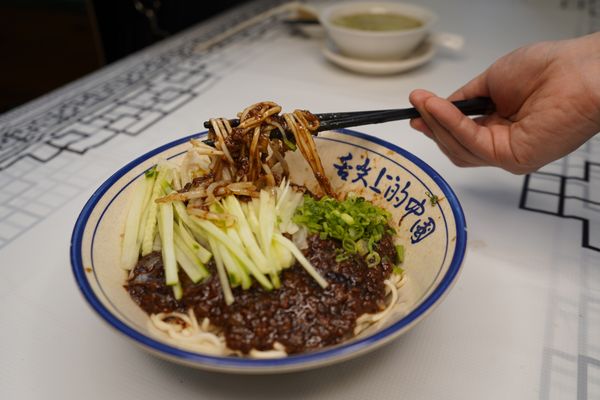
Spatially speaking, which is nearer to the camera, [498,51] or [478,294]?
[478,294]

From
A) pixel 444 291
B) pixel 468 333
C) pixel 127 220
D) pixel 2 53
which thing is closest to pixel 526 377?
pixel 468 333

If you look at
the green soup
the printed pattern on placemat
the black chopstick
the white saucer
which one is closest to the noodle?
the black chopstick

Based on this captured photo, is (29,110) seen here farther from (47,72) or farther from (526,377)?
(526,377)

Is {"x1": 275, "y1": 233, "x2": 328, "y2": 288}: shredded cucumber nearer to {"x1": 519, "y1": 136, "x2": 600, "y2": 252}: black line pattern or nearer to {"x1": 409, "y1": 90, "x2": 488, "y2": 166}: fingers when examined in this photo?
{"x1": 409, "y1": 90, "x2": 488, "y2": 166}: fingers

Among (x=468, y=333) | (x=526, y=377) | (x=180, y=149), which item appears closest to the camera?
(x=526, y=377)

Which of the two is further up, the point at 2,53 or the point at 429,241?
the point at 2,53

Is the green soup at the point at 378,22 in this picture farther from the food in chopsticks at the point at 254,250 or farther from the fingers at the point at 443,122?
the food in chopsticks at the point at 254,250
